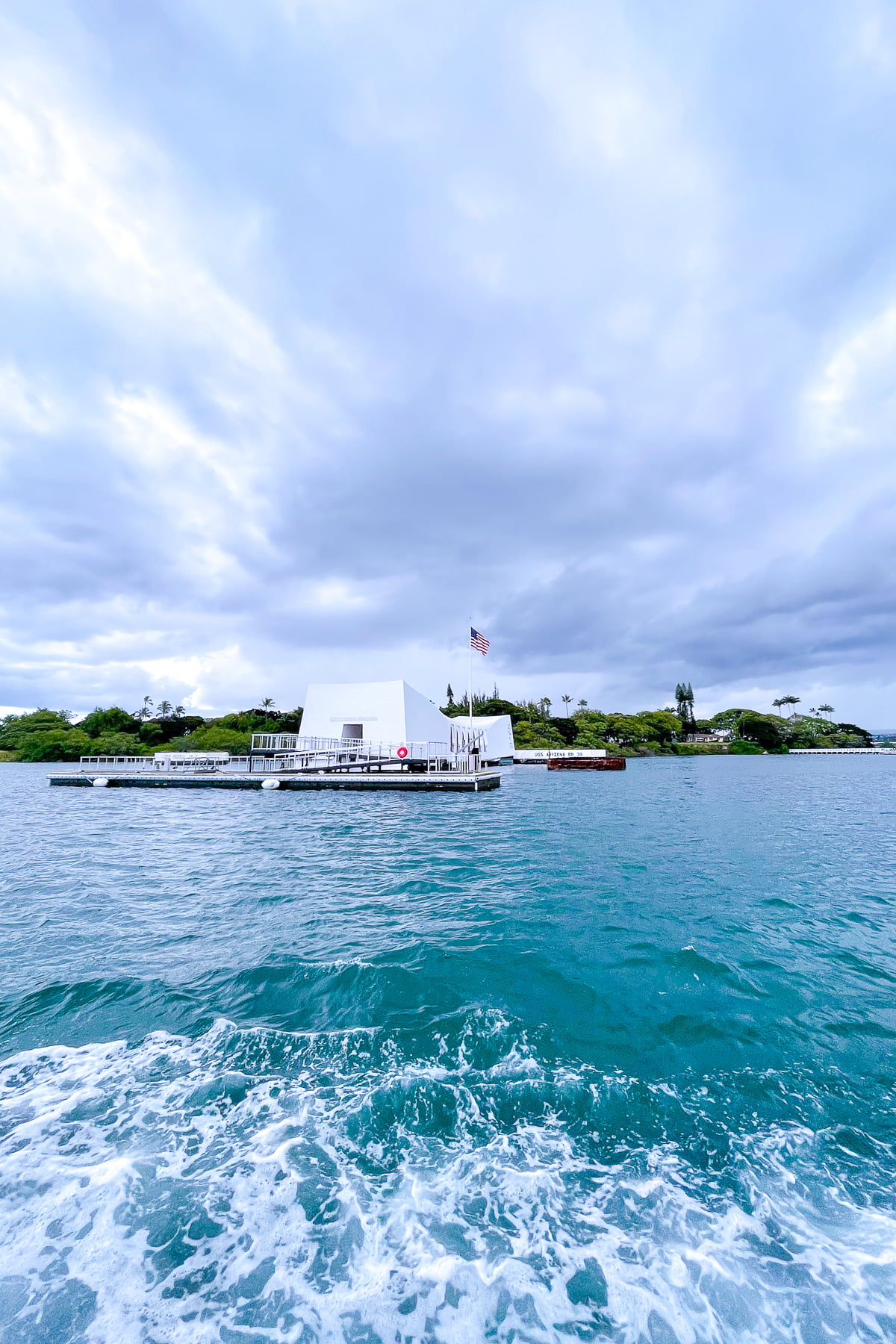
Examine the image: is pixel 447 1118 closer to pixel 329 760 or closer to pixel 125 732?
pixel 329 760

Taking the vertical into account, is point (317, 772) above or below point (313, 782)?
above

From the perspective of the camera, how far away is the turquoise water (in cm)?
240

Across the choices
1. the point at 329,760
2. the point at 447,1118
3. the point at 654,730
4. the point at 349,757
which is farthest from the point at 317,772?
the point at 654,730

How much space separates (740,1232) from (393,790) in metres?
23.3

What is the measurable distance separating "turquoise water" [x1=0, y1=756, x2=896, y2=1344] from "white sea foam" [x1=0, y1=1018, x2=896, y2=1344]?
14mm

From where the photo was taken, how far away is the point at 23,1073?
159 inches

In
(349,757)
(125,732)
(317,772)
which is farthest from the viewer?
(125,732)

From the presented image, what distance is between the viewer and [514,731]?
265 feet

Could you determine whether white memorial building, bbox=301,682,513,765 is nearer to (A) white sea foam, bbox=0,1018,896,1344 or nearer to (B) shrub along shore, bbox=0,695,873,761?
(B) shrub along shore, bbox=0,695,873,761

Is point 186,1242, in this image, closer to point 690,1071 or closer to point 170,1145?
point 170,1145

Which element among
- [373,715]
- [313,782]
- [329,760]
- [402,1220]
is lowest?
[402,1220]

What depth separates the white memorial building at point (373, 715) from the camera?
126 feet

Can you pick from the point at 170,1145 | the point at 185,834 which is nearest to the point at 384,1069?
the point at 170,1145

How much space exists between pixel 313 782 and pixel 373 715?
14458mm
